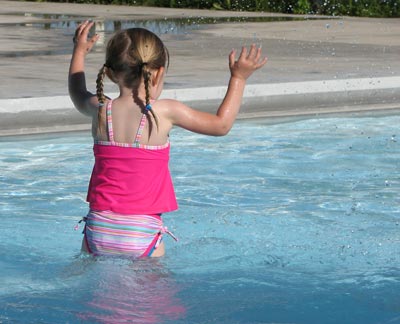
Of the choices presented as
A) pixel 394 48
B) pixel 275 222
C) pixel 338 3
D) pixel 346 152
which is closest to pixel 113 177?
pixel 275 222

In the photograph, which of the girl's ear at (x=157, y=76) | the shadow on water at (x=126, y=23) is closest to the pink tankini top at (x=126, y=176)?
the girl's ear at (x=157, y=76)

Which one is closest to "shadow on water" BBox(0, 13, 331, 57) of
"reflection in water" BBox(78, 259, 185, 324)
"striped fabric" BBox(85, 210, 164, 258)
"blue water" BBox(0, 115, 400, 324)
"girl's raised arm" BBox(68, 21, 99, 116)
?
"blue water" BBox(0, 115, 400, 324)

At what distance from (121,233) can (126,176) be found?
0.21 meters

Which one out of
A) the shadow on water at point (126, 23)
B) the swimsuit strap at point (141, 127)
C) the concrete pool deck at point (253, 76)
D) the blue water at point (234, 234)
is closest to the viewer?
the swimsuit strap at point (141, 127)

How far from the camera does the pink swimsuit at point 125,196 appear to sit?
3.78 m

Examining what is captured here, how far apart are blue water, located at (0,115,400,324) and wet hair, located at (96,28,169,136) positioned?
717 millimetres

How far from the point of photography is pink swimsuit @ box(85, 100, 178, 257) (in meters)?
3.78

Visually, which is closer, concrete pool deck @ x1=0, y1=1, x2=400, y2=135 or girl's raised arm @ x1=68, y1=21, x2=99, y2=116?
girl's raised arm @ x1=68, y1=21, x2=99, y2=116

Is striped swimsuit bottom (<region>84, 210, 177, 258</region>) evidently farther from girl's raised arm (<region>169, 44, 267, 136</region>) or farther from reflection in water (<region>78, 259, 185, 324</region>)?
girl's raised arm (<region>169, 44, 267, 136</region>)

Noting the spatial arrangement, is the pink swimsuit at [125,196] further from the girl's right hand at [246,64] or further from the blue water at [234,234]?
A: the girl's right hand at [246,64]

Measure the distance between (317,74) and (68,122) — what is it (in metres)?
3.13

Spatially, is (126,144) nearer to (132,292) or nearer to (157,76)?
(157,76)

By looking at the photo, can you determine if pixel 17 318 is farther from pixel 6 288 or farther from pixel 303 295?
pixel 303 295

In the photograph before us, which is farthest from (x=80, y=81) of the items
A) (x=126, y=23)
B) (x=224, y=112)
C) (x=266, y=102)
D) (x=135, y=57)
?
(x=126, y=23)
